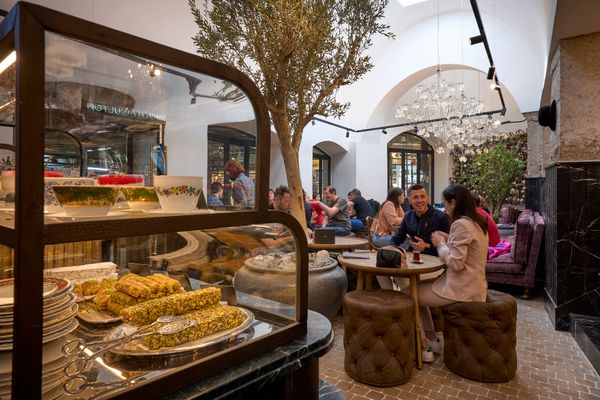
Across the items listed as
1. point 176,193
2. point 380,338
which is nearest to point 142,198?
point 176,193

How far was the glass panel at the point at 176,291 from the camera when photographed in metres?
0.95

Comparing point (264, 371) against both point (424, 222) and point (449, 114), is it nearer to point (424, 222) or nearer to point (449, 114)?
point (424, 222)

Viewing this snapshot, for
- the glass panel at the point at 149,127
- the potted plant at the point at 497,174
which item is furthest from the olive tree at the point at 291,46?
the potted plant at the point at 497,174

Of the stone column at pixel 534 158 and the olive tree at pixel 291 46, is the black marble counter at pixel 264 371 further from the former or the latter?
the stone column at pixel 534 158

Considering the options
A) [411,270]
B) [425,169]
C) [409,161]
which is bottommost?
[411,270]

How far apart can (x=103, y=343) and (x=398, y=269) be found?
236 centimetres

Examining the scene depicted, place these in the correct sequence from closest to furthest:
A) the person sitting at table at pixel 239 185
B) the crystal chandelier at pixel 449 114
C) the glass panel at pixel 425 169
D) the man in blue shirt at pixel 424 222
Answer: the person sitting at table at pixel 239 185 < the man in blue shirt at pixel 424 222 < the crystal chandelier at pixel 449 114 < the glass panel at pixel 425 169

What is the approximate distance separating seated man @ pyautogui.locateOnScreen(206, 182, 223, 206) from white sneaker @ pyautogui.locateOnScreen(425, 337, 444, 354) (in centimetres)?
272

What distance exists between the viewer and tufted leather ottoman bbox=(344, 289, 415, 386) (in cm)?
265

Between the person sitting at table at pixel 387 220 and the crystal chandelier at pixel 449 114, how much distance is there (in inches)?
146

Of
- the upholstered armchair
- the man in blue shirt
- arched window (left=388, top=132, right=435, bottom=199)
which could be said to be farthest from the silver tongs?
arched window (left=388, top=132, right=435, bottom=199)

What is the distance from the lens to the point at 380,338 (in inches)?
105

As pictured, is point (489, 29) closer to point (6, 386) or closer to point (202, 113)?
point (202, 113)

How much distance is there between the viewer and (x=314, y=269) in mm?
3578
